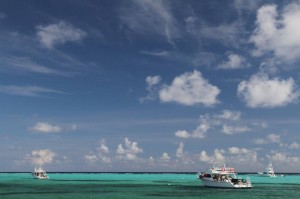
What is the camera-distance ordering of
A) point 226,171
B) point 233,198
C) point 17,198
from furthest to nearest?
point 226,171
point 233,198
point 17,198

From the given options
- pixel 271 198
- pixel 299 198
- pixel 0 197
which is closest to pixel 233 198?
pixel 271 198

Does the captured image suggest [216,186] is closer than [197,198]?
No

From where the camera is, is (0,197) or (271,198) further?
(271,198)

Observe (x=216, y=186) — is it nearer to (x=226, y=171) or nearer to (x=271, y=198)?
(x=226, y=171)

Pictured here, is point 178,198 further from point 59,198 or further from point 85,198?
point 59,198

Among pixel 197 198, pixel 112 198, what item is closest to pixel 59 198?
pixel 112 198

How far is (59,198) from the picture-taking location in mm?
88812

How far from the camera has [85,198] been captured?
8856 cm

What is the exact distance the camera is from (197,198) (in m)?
90.6

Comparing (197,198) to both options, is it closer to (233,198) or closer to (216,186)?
(233,198)

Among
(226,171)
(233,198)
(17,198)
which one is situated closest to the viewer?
(17,198)

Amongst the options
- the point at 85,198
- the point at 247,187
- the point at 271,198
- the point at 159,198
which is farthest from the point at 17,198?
the point at 247,187

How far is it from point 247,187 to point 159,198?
169 feet

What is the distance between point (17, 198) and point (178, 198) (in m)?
34.7
